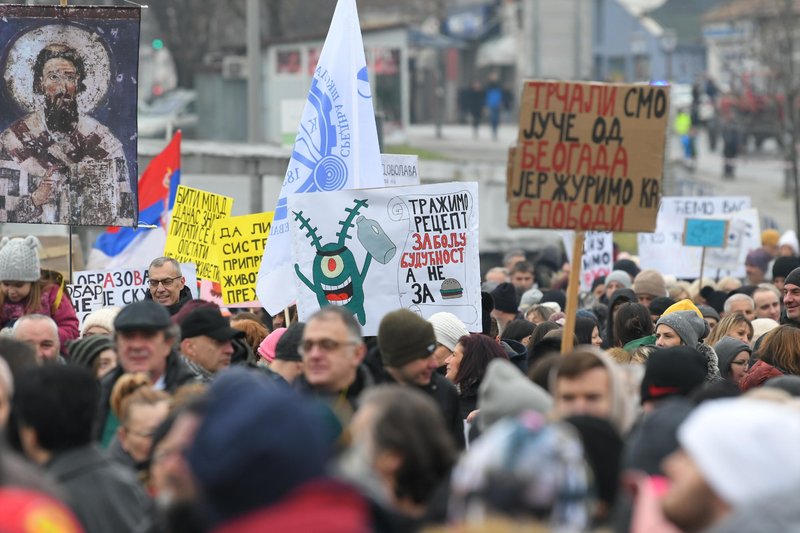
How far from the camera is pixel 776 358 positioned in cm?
886

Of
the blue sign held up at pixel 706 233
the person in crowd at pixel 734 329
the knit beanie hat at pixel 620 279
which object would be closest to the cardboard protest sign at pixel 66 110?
the person in crowd at pixel 734 329

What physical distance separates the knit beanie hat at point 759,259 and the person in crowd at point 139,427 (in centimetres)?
1072

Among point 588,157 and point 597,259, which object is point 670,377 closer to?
point 588,157

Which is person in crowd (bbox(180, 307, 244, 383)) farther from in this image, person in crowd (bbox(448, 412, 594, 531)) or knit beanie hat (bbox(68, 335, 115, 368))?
person in crowd (bbox(448, 412, 594, 531))

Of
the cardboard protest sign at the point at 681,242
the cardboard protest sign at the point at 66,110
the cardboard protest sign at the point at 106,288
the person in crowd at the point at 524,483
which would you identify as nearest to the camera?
the person in crowd at the point at 524,483

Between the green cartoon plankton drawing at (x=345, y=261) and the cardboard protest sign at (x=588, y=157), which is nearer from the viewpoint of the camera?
the cardboard protest sign at (x=588, y=157)

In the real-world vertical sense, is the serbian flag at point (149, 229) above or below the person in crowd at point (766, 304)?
above

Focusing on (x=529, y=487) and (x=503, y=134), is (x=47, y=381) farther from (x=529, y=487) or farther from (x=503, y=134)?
(x=503, y=134)

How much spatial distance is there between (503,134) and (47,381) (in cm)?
4035

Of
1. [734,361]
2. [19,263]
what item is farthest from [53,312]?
[734,361]

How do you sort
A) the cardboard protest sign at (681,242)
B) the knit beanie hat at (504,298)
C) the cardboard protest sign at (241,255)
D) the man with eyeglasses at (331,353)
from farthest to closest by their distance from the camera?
the cardboard protest sign at (681,242)
the knit beanie hat at (504,298)
the cardboard protest sign at (241,255)
the man with eyeglasses at (331,353)

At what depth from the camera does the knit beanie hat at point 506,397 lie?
546cm

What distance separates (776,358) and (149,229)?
7.14 metres

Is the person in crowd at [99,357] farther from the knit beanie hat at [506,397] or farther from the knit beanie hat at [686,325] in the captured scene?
the knit beanie hat at [686,325]
